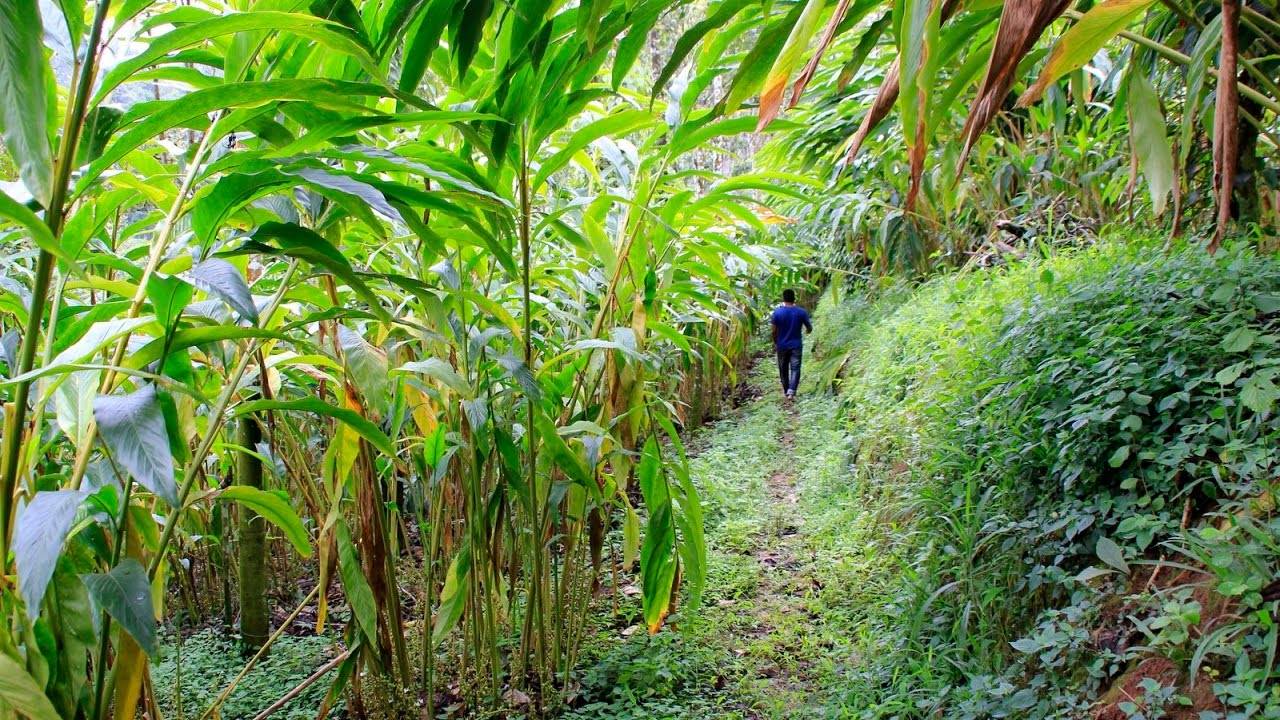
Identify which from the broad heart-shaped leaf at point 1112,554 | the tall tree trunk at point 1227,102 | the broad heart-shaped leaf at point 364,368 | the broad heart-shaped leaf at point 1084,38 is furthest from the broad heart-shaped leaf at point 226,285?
the broad heart-shaped leaf at point 1112,554

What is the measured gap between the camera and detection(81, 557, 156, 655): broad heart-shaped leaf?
627 millimetres

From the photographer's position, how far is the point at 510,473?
1299mm

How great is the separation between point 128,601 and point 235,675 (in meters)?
1.38

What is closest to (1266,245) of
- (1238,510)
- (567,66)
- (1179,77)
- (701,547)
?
(1179,77)

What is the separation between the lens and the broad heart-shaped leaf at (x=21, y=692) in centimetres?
58

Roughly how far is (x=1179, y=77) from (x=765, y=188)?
1.33 meters

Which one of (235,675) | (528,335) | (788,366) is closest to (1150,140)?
(528,335)

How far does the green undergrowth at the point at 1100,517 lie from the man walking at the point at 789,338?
3.72m

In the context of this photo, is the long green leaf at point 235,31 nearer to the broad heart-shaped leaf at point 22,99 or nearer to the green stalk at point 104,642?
the broad heart-shaped leaf at point 22,99

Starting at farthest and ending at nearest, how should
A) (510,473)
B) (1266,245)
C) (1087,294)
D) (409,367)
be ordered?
(1266,245) < (1087,294) < (510,473) < (409,367)

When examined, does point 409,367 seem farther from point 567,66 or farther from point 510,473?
point 567,66

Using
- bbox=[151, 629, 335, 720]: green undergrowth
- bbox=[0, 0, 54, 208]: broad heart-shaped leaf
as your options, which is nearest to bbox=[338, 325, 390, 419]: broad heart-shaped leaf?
bbox=[0, 0, 54, 208]: broad heart-shaped leaf

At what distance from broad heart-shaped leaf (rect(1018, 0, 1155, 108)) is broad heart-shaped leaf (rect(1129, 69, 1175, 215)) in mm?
313

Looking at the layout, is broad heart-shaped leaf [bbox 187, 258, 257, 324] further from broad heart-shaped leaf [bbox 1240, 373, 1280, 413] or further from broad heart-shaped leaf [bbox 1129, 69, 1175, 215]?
broad heart-shaped leaf [bbox 1240, 373, 1280, 413]
